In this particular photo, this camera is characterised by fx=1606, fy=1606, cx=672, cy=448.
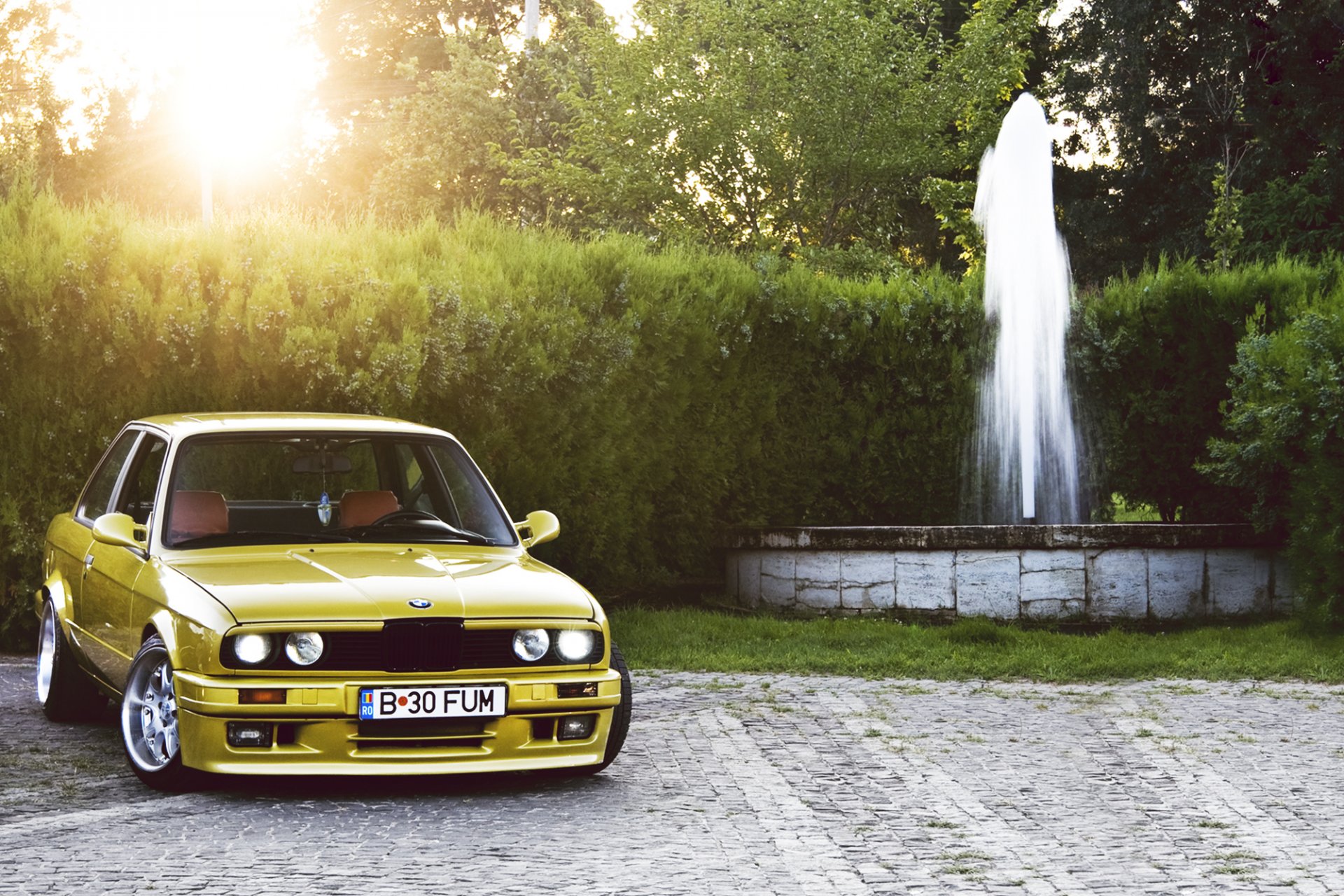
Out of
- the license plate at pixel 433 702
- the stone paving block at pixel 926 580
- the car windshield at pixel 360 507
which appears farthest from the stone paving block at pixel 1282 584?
the license plate at pixel 433 702

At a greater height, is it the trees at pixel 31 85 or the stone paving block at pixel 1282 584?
the trees at pixel 31 85

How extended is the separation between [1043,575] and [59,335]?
7.21 metres

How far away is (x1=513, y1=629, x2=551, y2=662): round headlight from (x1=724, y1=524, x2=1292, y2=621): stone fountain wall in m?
6.30

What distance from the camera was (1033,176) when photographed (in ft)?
53.2

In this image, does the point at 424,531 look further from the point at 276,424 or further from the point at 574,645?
the point at 574,645

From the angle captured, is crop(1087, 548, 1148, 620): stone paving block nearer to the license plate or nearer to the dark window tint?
the dark window tint

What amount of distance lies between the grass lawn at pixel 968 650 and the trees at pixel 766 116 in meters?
12.8

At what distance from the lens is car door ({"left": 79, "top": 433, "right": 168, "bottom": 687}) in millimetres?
6996

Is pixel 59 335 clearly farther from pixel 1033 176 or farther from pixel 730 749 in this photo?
pixel 1033 176

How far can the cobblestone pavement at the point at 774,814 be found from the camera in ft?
16.8

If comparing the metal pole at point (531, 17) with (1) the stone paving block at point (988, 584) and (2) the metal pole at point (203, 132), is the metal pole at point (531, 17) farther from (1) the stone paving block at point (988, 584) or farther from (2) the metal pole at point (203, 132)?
(1) the stone paving block at point (988, 584)

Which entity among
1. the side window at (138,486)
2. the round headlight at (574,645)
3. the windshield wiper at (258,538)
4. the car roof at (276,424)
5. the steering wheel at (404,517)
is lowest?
the round headlight at (574,645)

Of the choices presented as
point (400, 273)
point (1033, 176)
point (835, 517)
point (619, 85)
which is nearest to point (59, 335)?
point (400, 273)

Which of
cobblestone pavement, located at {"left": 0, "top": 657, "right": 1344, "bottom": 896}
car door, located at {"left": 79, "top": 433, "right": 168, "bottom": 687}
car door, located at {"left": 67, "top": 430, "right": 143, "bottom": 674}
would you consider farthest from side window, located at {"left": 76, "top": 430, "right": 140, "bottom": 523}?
cobblestone pavement, located at {"left": 0, "top": 657, "right": 1344, "bottom": 896}
